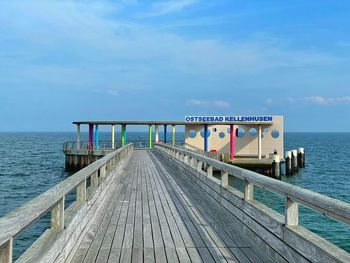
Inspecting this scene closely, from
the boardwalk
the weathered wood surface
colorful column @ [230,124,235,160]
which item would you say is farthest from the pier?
the weathered wood surface

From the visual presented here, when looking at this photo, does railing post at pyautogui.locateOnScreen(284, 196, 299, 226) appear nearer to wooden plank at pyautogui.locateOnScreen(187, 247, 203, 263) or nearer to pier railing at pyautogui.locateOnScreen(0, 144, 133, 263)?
wooden plank at pyautogui.locateOnScreen(187, 247, 203, 263)

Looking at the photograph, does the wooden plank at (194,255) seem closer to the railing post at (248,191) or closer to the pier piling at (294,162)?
the railing post at (248,191)

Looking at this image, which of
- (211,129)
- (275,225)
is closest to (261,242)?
(275,225)

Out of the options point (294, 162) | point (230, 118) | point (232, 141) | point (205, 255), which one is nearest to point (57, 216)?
point (205, 255)

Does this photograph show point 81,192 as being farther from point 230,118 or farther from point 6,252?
point 230,118

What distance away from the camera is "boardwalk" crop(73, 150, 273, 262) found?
488cm

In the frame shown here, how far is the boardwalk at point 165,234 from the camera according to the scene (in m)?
4.88

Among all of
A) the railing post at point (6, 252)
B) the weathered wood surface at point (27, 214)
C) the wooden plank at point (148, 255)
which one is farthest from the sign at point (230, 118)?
the railing post at point (6, 252)

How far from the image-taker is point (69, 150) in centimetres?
4141

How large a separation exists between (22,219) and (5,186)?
29.5m

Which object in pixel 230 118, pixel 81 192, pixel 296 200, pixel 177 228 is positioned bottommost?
pixel 177 228

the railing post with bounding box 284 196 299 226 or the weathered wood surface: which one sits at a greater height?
the weathered wood surface

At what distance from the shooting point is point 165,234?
6016 millimetres

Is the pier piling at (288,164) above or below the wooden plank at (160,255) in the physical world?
below
